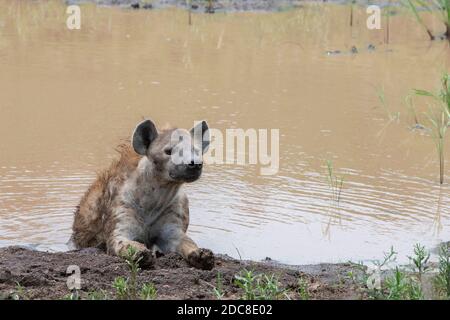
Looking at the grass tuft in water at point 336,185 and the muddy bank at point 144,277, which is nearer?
the muddy bank at point 144,277

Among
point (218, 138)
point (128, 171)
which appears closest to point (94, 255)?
point (128, 171)

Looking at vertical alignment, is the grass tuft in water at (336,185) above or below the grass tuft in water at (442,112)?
below

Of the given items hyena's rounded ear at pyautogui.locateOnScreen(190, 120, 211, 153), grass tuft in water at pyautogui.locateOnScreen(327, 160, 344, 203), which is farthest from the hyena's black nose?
grass tuft in water at pyautogui.locateOnScreen(327, 160, 344, 203)

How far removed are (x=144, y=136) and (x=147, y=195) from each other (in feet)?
1.14

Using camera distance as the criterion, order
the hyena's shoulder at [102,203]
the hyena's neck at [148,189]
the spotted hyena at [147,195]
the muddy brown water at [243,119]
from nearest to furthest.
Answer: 1. the spotted hyena at [147,195]
2. the hyena's neck at [148,189]
3. the hyena's shoulder at [102,203]
4. the muddy brown water at [243,119]

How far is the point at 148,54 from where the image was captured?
1334 centimetres

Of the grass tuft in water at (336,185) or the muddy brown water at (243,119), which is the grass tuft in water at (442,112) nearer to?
the muddy brown water at (243,119)

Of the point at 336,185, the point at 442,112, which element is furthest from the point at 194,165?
the point at 442,112

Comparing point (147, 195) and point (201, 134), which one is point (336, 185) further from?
point (147, 195)

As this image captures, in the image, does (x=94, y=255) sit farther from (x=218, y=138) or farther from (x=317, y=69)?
(x=317, y=69)

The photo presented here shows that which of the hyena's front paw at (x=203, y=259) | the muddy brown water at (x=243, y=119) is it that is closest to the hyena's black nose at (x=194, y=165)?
the hyena's front paw at (x=203, y=259)

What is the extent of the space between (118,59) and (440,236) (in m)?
7.04

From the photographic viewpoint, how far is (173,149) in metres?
5.40

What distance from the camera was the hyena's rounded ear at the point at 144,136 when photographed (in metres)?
5.50
